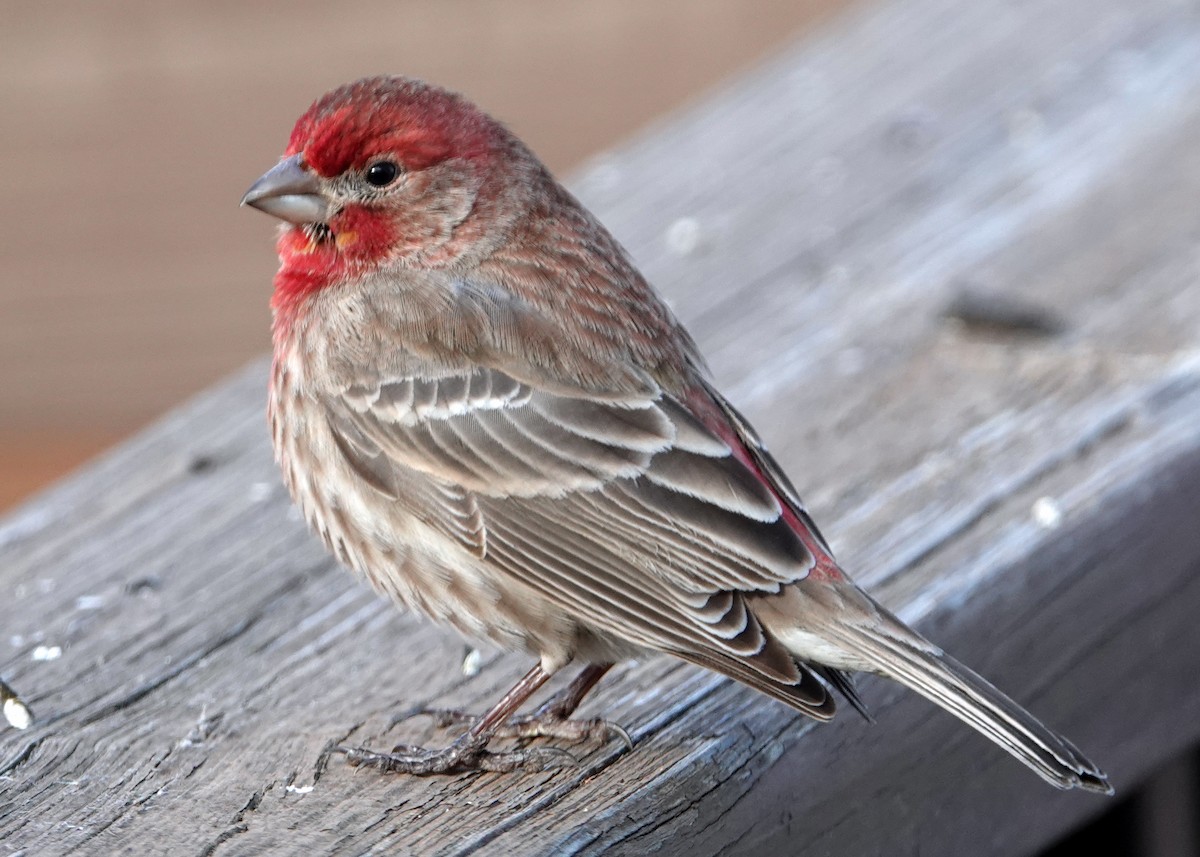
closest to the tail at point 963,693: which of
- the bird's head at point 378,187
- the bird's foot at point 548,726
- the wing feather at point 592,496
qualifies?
the wing feather at point 592,496

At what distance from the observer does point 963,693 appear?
229cm

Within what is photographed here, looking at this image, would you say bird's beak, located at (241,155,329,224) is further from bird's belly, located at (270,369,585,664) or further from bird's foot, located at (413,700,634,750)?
bird's foot, located at (413,700,634,750)

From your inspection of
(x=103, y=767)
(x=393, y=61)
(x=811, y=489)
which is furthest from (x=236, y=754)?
(x=393, y=61)

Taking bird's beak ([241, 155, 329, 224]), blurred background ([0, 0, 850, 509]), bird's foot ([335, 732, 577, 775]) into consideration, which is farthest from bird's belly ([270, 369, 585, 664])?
blurred background ([0, 0, 850, 509])

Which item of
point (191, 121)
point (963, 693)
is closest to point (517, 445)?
point (963, 693)

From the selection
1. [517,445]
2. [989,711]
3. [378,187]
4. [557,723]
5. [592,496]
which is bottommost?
[989,711]

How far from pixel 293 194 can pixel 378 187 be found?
15 centimetres

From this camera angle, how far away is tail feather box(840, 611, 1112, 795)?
2250mm

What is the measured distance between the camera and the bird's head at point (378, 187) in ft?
10.9

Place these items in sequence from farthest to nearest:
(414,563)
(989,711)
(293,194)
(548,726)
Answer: (293,194) → (414,563) → (548,726) → (989,711)

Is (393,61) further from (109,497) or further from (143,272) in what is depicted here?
(109,497)

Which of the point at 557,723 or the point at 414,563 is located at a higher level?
the point at 414,563

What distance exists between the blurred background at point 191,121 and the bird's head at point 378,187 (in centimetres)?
205

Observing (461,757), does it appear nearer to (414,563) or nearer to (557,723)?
(557,723)
